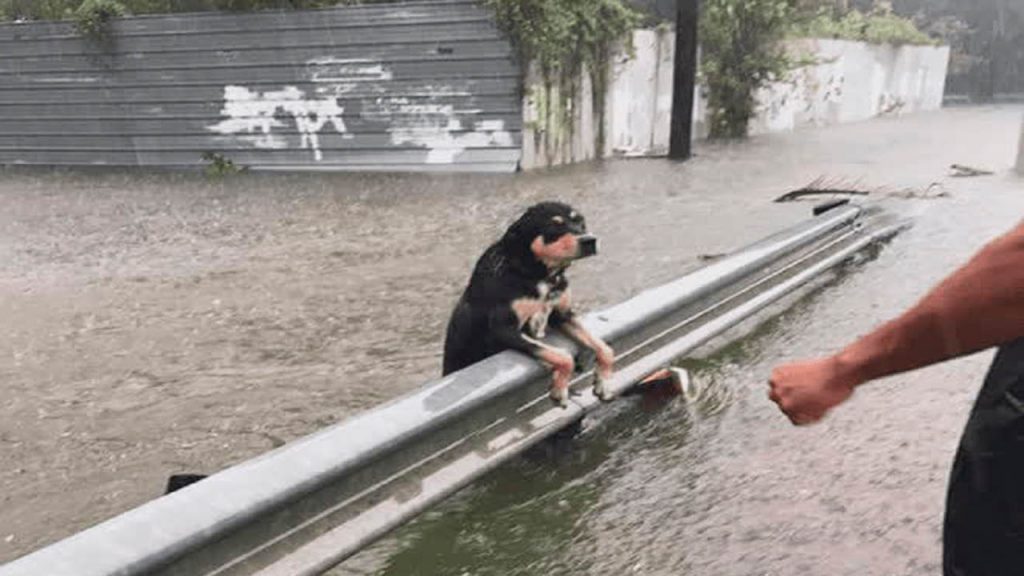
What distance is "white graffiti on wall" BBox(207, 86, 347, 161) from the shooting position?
13008 mm

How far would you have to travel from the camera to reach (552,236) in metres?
3.13

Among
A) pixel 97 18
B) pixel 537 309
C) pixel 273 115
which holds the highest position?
pixel 97 18

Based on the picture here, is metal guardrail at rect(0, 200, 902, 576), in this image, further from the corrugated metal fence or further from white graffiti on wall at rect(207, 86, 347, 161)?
white graffiti on wall at rect(207, 86, 347, 161)

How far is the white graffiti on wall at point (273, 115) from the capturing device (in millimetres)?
13008

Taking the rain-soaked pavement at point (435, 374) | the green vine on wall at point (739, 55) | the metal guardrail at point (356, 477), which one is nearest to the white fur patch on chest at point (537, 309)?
the metal guardrail at point (356, 477)

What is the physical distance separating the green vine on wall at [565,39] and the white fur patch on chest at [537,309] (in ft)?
29.6

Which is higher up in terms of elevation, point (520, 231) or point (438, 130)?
point (520, 231)

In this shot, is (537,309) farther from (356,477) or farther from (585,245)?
(356,477)

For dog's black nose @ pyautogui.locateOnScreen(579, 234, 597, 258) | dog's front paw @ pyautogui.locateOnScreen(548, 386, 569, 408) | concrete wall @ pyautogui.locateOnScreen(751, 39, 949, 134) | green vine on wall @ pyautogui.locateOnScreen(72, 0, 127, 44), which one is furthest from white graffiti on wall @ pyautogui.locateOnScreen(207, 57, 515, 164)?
dog's front paw @ pyautogui.locateOnScreen(548, 386, 569, 408)

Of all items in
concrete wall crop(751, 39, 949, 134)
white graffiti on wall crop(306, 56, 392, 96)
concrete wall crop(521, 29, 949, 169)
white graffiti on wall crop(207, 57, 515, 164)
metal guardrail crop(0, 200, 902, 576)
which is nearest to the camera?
metal guardrail crop(0, 200, 902, 576)

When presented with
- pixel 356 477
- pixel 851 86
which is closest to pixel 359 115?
pixel 356 477

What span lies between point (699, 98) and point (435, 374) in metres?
13.5

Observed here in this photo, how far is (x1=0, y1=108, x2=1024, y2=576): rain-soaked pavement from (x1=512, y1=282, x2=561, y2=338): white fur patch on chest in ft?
1.86

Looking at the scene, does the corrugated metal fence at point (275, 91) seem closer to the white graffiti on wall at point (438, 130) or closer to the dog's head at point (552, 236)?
the white graffiti on wall at point (438, 130)
